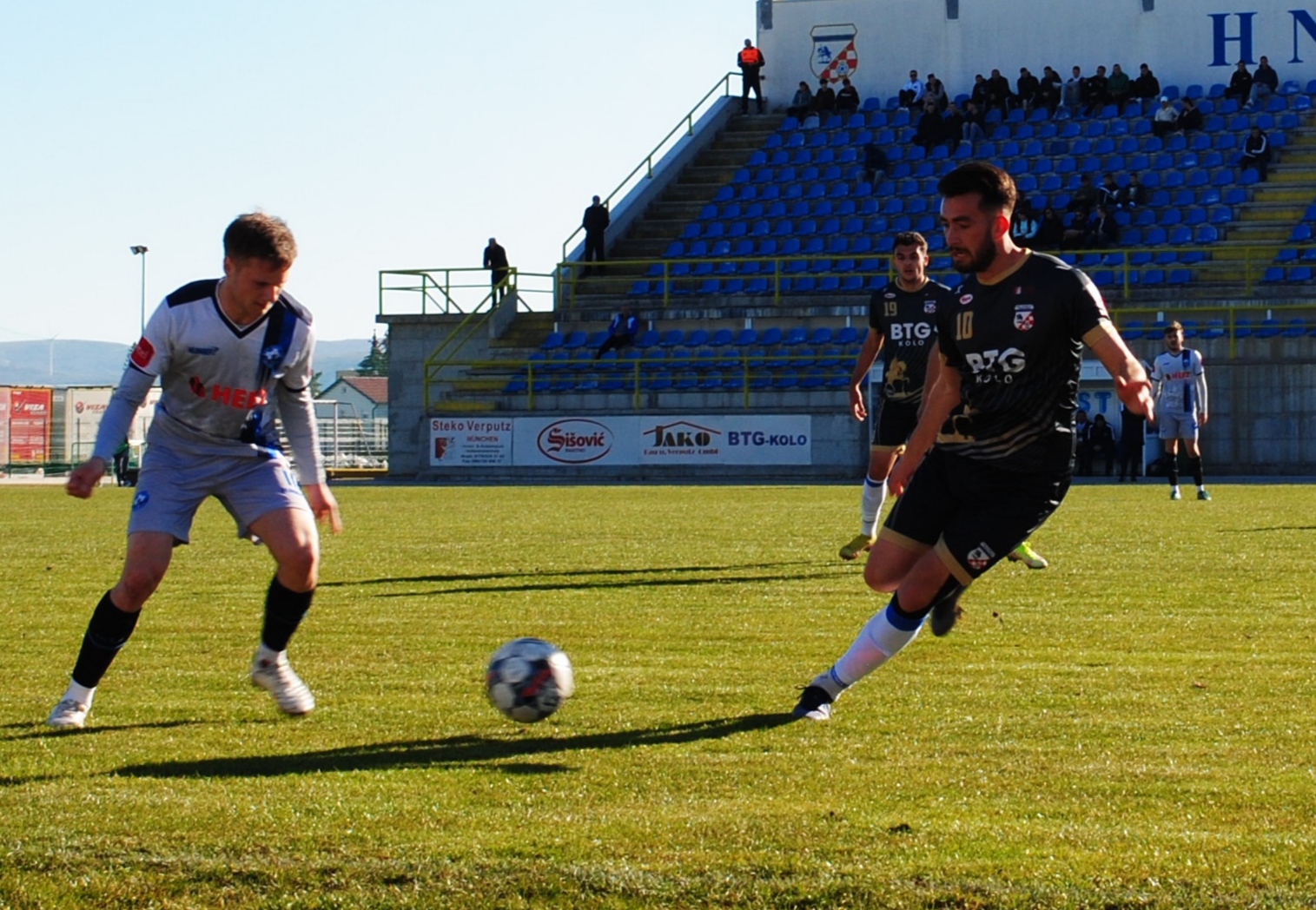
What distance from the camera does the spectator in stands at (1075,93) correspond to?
39.6 metres

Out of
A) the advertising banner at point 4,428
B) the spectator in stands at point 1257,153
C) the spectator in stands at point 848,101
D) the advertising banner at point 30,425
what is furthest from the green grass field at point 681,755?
the advertising banner at point 30,425

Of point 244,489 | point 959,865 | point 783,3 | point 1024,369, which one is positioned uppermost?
point 783,3

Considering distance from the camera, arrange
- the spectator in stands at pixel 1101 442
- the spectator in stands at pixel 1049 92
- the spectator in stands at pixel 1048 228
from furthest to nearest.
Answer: the spectator in stands at pixel 1049 92 < the spectator in stands at pixel 1048 228 < the spectator in stands at pixel 1101 442

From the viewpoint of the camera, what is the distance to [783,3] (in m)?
45.4

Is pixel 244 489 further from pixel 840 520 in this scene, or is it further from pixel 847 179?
pixel 847 179

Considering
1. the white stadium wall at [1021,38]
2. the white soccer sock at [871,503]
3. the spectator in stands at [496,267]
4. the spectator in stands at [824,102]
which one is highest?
the white stadium wall at [1021,38]

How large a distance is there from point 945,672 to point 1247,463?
1013 inches

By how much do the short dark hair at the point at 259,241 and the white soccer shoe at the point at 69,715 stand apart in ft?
5.47

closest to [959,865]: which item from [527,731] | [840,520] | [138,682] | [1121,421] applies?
[527,731]

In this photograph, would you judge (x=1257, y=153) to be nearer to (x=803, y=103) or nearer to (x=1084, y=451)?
(x=1084, y=451)

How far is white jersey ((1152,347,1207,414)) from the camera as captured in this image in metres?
21.1

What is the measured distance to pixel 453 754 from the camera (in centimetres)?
559

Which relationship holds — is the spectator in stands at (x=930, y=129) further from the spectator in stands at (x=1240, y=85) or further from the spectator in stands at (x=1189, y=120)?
the spectator in stands at (x=1240, y=85)

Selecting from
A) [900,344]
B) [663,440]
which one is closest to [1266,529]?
[900,344]
